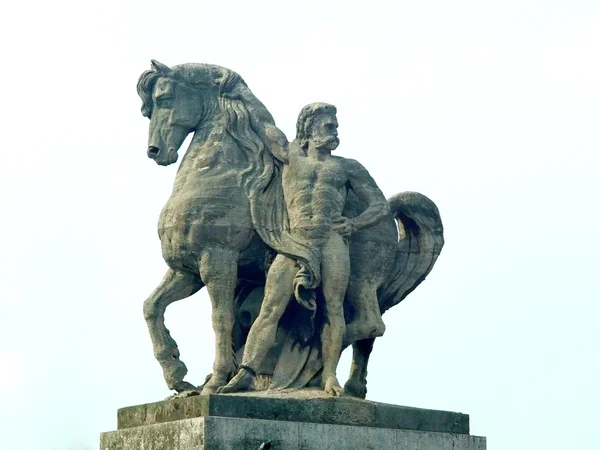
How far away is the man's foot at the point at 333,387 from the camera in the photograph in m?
20.2

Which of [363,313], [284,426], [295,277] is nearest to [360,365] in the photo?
[363,313]

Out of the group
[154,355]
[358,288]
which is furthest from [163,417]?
[358,288]

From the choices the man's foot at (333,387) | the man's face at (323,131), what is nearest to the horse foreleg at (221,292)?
the man's foot at (333,387)

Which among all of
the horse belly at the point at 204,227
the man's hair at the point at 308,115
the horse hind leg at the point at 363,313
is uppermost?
the man's hair at the point at 308,115

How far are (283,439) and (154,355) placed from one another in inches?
83.6

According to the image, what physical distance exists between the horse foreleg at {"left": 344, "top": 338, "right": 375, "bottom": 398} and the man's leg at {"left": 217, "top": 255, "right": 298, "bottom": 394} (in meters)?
1.13

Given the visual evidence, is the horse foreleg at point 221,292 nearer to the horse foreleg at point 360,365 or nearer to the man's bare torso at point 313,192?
the man's bare torso at point 313,192

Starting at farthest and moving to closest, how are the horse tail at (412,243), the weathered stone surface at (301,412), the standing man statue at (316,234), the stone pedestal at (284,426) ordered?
1. the horse tail at (412,243)
2. the standing man statue at (316,234)
3. the weathered stone surface at (301,412)
4. the stone pedestal at (284,426)

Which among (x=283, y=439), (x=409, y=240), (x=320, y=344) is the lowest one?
(x=283, y=439)

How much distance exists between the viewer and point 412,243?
2175 cm

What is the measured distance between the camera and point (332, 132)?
68.6 ft

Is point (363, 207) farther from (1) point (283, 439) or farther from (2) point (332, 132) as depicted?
(1) point (283, 439)

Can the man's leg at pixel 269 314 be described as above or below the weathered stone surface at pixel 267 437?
above

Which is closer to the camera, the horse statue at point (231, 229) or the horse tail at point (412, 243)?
the horse statue at point (231, 229)
